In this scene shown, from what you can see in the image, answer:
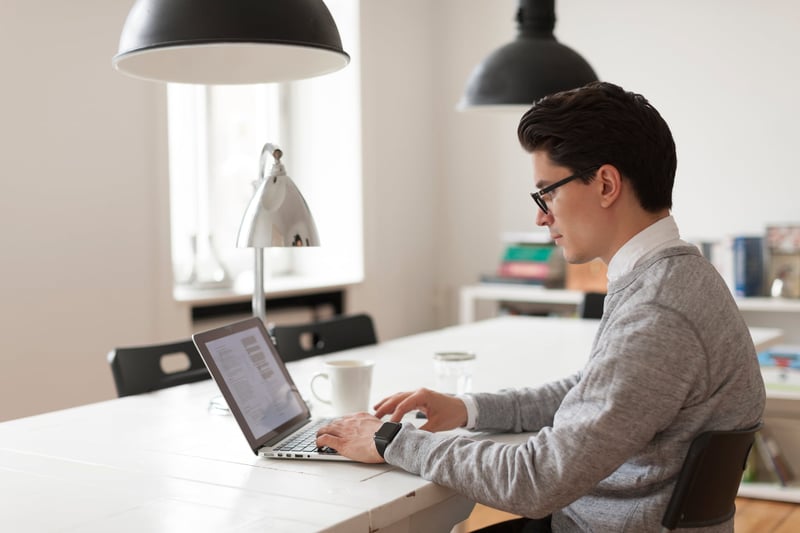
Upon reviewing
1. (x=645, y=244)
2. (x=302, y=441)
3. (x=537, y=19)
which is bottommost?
(x=302, y=441)

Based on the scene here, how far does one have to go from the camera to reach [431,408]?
1.63m

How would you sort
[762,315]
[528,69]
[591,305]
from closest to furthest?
[528,69] → [591,305] → [762,315]

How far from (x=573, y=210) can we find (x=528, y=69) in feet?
5.21

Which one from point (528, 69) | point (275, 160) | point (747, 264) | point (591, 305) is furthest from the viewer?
point (747, 264)

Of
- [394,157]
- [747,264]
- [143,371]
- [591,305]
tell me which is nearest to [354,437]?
[143,371]

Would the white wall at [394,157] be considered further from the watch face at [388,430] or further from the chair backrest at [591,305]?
the watch face at [388,430]

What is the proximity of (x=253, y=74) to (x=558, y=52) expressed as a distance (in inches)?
48.5

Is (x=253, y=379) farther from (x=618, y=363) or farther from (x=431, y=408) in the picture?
(x=618, y=363)

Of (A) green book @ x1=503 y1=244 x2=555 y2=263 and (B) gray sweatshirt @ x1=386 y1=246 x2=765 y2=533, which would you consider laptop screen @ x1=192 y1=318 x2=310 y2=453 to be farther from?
(A) green book @ x1=503 y1=244 x2=555 y2=263

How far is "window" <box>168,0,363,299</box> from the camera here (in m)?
4.23

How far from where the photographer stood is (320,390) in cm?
208

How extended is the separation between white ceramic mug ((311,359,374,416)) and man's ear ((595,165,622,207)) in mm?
648

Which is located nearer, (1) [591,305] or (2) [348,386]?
(2) [348,386]

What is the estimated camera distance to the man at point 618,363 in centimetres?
124
